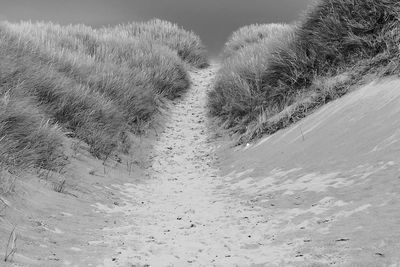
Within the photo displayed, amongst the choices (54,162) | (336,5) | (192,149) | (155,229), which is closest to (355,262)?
(155,229)

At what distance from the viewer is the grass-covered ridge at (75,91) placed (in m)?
6.23

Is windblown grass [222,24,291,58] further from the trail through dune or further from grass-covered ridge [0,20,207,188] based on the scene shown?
the trail through dune

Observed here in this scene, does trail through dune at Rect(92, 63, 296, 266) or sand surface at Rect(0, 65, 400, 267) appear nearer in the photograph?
sand surface at Rect(0, 65, 400, 267)

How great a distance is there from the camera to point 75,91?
8852 mm

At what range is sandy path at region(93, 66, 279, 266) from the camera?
3.80 m

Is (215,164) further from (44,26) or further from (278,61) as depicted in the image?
(44,26)

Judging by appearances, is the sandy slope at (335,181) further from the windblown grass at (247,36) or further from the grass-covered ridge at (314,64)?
the windblown grass at (247,36)

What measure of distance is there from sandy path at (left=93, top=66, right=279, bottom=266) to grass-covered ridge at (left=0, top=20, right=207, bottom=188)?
120 centimetres

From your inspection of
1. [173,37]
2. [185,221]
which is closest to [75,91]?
[185,221]

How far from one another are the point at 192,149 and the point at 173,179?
214cm

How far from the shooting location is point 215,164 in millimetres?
8227

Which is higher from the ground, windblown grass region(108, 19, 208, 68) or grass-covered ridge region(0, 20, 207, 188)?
windblown grass region(108, 19, 208, 68)

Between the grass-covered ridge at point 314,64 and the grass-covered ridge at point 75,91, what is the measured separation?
241 cm

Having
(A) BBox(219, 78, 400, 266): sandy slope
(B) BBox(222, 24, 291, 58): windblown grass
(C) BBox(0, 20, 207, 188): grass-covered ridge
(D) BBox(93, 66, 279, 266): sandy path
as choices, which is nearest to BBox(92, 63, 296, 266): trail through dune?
(D) BBox(93, 66, 279, 266): sandy path
